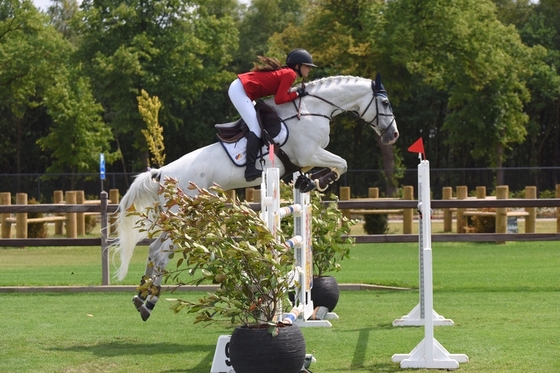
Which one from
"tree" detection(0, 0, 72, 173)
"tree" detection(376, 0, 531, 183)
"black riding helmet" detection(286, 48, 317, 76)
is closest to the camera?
"black riding helmet" detection(286, 48, 317, 76)

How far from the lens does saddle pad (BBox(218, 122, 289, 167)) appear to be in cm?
748

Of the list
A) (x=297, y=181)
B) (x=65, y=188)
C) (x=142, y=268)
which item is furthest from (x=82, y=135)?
(x=297, y=181)

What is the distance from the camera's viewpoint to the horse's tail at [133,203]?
302 inches

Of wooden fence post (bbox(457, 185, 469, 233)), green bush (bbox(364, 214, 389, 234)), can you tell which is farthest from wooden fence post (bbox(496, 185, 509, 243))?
green bush (bbox(364, 214, 389, 234))

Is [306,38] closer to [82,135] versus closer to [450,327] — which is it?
[82,135]

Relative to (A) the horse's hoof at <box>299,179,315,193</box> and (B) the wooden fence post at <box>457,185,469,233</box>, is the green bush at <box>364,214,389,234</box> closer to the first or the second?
(B) the wooden fence post at <box>457,185,469,233</box>

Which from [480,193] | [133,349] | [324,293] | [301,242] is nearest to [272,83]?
[301,242]

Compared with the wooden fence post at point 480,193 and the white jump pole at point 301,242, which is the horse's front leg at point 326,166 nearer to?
the white jump pole at point 301,242

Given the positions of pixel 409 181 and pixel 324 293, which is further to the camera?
pixel 409 181

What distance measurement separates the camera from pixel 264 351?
4.63 meters

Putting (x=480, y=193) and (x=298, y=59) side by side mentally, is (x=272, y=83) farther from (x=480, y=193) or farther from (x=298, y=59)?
(x=480, y=193)

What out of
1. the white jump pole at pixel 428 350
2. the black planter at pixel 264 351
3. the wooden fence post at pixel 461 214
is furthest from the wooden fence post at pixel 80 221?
the black planter at pixel 264 351

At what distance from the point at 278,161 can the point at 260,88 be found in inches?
25.7

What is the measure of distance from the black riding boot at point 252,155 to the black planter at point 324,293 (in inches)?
48.3
